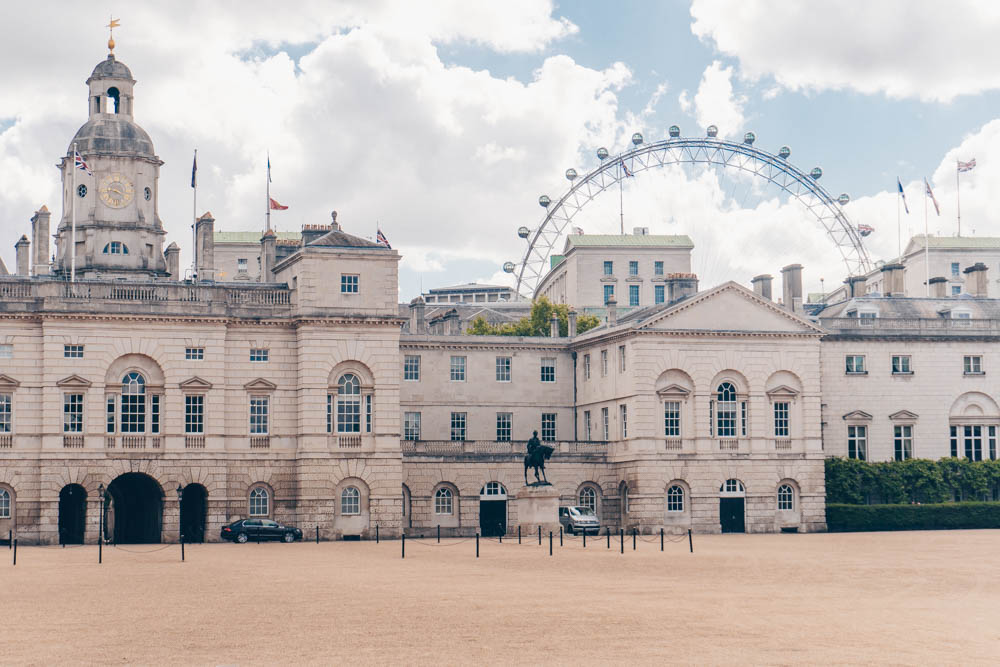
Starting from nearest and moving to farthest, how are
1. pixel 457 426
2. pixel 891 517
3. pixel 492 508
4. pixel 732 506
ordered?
pixel 492 508 < pixel 732 506 < pixel 891 517 < pixel 457 426

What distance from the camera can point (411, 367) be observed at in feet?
278

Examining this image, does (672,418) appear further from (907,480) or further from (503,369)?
(907,480)

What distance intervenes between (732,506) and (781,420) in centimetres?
557

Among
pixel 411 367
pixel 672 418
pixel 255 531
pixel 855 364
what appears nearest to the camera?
pixel 255 531

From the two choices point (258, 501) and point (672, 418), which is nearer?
point (258, 501)

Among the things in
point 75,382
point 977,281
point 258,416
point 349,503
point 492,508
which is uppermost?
point 977,281

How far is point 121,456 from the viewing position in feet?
232

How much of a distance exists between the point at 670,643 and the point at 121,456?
151 feet

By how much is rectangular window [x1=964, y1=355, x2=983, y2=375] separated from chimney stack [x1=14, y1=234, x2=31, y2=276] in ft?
179

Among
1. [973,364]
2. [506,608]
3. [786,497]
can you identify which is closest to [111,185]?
[786,497]

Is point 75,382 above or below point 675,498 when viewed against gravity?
above

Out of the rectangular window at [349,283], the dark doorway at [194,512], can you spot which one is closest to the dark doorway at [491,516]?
the rectangular window at [349,283]

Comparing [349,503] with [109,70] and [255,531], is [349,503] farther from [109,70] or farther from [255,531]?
[109,70]

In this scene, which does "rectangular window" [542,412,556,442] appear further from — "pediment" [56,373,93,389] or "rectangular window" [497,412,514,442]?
"pediment" [56,373,93,389]
